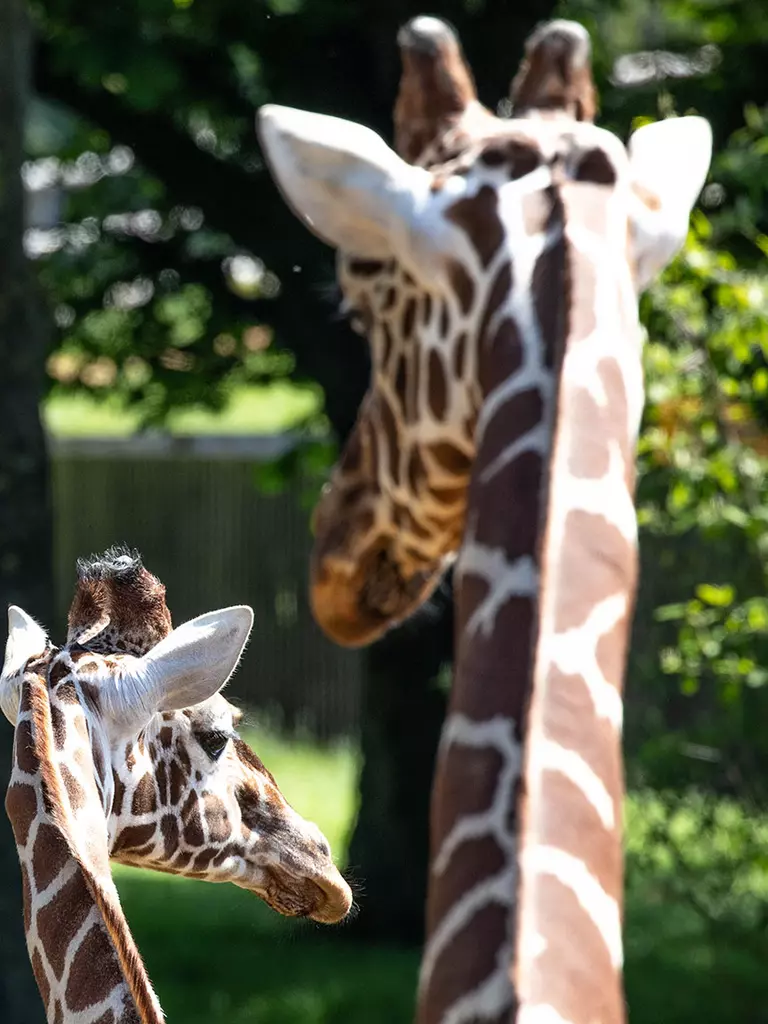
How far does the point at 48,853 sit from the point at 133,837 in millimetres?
300

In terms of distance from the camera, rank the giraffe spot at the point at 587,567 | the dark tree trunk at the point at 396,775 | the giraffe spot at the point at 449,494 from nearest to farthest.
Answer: the giraffe spot at the point at 587,567, the giraffe spot at the point at 449,494, the dark tree trunk at the point at 396,775

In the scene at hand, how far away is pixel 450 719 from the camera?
2301mm

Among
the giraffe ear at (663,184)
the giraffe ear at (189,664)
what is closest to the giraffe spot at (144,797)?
the giraffe ear at (189,664)

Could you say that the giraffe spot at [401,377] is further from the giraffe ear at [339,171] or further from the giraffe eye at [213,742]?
the giraffe eye at [213,742]

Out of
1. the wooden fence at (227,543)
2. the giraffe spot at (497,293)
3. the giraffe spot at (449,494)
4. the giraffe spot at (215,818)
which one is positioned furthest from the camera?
the wooden fence at (227,543)

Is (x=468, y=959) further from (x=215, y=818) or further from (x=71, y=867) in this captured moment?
(x=215, y=818)

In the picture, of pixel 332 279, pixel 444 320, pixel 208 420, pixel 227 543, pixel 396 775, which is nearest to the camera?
pixel 444 320

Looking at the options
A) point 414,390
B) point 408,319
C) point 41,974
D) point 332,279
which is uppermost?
point 408,319

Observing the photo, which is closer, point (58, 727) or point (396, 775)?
point (58, 727)

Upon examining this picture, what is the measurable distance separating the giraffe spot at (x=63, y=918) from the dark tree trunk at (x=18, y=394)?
2.89 meters

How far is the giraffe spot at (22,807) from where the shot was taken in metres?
2.25

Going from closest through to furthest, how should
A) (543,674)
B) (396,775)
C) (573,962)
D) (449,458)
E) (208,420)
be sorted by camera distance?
1. (573,962)
2. (543,674)
3. (449,458)
4. (396,775)
5. (208,420)

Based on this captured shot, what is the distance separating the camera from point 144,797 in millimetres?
2514

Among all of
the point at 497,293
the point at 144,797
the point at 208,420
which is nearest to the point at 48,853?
the point at 144,797
